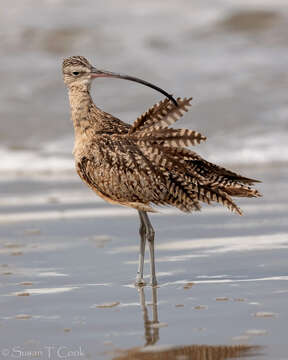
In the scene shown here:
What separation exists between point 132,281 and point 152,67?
1069 centimetres

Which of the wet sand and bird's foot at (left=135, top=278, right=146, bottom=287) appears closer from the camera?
the wet sand

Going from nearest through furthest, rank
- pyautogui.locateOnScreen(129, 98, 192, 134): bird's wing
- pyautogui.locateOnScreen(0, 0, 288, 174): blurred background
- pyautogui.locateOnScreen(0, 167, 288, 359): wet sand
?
pyautogui.locateOnScreen(0, 167, 288, 359): wet sand, pyautogui.locateOnScreen(129, 98, 192, 134): bird's wing, pyautogui.locateOnScreen(0, 0, 288, 174): blurred background

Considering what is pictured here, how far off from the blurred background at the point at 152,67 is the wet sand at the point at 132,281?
130 inches

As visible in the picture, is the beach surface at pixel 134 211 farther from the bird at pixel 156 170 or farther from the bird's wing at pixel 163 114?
the bird's wing at pixel 163 114

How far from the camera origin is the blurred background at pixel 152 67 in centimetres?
1354

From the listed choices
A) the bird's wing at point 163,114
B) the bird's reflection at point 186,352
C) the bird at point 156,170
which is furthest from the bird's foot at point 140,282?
the bird's reflection at point 186,352

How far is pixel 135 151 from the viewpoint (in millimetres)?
6695

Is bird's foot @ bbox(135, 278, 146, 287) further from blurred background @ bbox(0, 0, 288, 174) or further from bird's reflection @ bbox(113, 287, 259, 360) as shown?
blurred background @ bbox(0, 0, 288, 174)

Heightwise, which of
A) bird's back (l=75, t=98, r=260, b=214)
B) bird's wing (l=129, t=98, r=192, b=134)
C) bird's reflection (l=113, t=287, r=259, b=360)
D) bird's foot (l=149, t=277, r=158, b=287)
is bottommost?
bird's reflection (l=113, t=287, r=259, b=360)

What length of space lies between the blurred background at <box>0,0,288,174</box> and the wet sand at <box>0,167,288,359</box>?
3292 mm

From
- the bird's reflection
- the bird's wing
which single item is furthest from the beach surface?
the bird's wing

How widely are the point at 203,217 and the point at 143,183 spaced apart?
244 centimetres

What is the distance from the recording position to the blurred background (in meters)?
13.5

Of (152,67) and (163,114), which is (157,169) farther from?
(152,67)
